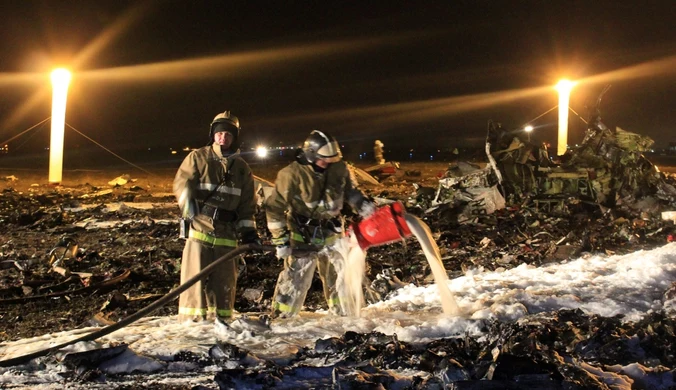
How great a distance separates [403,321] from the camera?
209 inches

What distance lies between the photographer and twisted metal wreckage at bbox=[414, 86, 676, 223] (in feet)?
39.4

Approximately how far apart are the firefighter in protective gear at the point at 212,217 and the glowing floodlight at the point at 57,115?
1578 centimetres

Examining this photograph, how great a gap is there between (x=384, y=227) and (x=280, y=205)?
95cm

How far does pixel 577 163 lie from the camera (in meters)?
12.7

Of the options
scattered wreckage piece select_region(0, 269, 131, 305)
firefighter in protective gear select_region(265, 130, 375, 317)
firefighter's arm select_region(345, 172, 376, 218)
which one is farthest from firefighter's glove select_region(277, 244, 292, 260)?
scattered wreckage piece select_region(0, 269, 131, 305)

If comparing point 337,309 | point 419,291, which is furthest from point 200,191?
point 419,291

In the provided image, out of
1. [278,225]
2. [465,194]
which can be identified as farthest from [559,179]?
[278,225]

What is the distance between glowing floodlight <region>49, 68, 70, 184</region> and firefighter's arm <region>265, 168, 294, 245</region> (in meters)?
16.0

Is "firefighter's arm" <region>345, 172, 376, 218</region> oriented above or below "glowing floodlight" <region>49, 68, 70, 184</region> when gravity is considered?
below

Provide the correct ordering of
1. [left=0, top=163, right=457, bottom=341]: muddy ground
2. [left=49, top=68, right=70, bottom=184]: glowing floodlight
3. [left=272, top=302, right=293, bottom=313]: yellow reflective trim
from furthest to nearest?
[left=49, top=68, right=70, bottom=184]: glowing floodlight, [left=0, top=163, right=457, bottom=341]: muddy ground, [left=272, top=302, right=293, bottom=313]: yellow reflective trim

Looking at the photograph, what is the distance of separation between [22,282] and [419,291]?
4877 mm

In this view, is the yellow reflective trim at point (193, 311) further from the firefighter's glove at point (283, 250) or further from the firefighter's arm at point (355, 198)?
the firefighter's arm at point (355, 198)

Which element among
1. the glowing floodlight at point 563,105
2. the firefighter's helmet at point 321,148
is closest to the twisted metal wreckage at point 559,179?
the firefighter's helmet at point 321,148

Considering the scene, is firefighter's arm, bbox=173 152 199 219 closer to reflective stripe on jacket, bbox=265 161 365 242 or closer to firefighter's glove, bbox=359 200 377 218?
reflective stripe on jacket, bbox=265 161 365 242
